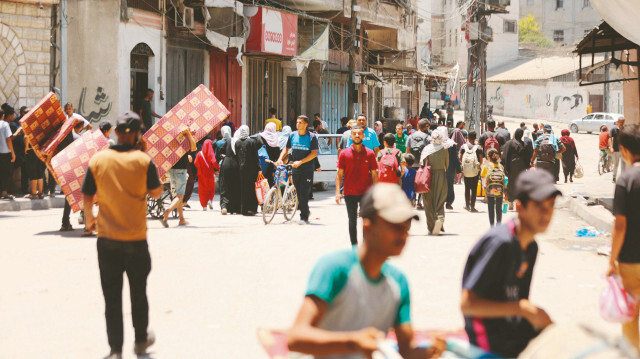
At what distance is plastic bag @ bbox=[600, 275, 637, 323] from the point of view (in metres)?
5.63

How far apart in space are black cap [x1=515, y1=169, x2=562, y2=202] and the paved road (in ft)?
10.4

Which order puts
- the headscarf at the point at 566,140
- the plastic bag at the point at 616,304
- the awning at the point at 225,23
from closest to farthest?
the plastic bag at the point at 616,304 → the awning at the point at 225,23 → the headscarf at the point at 566,140

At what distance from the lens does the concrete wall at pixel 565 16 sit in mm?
78188

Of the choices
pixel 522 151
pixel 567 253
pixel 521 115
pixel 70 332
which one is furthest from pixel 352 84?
pixel 521 115

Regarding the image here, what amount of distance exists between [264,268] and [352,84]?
920 inches

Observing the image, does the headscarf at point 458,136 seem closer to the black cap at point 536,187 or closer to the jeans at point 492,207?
the jeans at point 492,207

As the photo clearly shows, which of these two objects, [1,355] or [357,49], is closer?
[1,355]

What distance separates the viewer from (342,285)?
334cm

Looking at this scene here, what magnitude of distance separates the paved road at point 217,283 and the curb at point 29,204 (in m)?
2.10

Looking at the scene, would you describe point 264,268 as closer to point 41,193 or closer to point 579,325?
point 579,325

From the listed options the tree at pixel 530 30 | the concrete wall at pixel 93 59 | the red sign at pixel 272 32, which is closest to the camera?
the concrete wall at pixel 93 59

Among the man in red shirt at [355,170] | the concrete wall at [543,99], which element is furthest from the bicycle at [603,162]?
the concrete wall at [543,99]

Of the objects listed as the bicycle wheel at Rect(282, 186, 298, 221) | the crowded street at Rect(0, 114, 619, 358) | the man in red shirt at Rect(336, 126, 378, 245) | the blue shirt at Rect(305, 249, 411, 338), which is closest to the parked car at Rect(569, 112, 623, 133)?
the crowded street at Rect(0, 114, 619, 358)

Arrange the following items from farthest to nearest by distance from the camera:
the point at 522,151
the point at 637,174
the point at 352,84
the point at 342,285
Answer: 1. the point at 352,84
2. the point at 522,151
3. the point at 637,174
4. the point at 342,285
